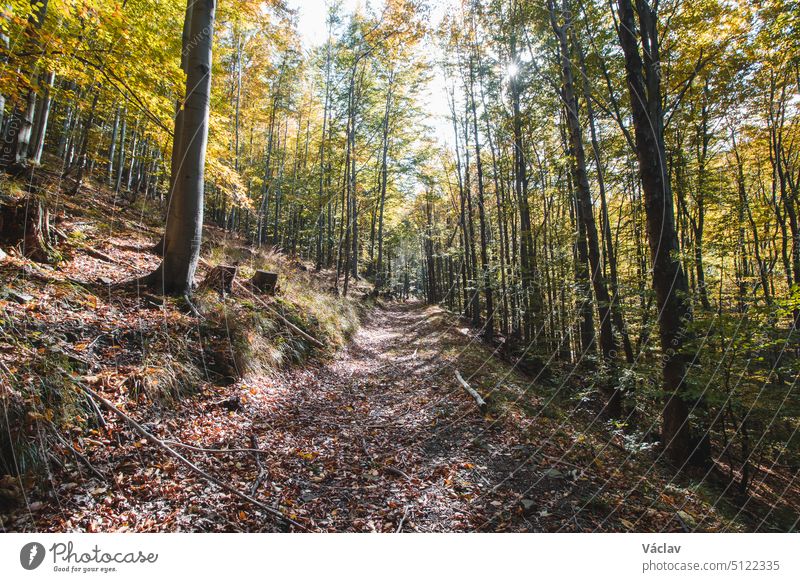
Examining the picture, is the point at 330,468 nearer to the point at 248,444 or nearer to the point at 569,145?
the point at 248,444

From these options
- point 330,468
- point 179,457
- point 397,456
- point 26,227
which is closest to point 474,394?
point 397,456

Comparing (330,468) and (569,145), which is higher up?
(569,145)

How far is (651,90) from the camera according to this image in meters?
4.54

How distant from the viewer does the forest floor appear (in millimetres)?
2488

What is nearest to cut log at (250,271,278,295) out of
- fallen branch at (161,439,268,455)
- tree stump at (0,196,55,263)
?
tree stump at (0,196,55,263)

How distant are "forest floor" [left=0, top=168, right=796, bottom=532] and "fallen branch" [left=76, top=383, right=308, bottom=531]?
5 centimetres

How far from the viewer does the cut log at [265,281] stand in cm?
780

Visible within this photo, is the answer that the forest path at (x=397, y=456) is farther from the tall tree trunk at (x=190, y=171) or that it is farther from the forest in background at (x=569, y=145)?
the tall tree trunk at (x=190, y=171)

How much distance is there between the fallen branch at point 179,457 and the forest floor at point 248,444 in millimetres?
50
